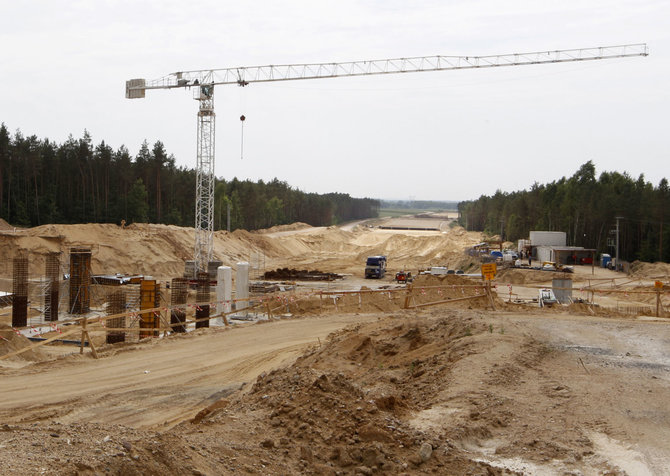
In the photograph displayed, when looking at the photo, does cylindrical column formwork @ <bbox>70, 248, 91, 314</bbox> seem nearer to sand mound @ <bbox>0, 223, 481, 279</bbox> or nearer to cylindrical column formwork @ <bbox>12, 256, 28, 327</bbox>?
cylindrical column formwork @ <bbox>12, 256, 28, 327</bbox>

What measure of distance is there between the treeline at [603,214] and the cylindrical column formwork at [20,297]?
4901 cm

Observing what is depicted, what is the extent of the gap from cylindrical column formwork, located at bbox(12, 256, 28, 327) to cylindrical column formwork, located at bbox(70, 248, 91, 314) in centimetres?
232

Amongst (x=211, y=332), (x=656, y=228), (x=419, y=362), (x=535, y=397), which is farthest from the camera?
(x=656, y=228)

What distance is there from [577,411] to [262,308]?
19016 mm

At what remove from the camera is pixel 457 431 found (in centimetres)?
869

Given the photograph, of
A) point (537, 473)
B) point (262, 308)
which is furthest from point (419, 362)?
point (262, 308)

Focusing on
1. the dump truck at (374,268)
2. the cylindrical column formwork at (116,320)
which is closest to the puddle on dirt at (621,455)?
the cylindrical column formwork at (116,320)

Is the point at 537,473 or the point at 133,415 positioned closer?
the point at 537,473

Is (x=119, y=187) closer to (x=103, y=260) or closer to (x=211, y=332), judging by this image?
(x=103, y=260)

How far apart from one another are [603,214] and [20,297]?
58.3m

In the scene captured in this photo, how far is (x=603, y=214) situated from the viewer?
219 feet

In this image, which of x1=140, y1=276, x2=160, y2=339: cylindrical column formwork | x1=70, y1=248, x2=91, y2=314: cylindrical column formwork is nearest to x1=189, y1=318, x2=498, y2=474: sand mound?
x1=140, y1=276, x2=160, y2=339: cylindrical column formwork

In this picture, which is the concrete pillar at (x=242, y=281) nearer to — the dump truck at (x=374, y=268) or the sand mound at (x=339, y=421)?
the sand mound at (x=339, y=421)

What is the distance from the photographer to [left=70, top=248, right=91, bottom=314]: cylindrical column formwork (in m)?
31.7
